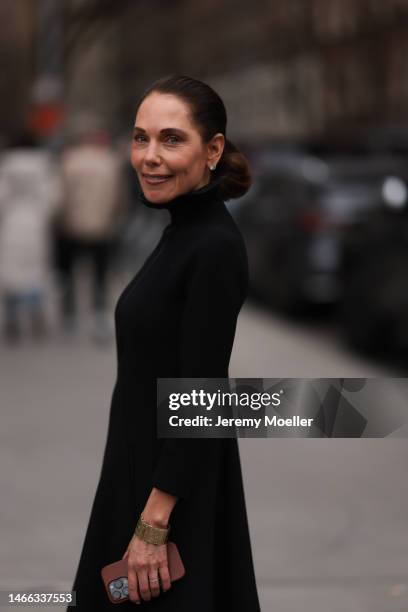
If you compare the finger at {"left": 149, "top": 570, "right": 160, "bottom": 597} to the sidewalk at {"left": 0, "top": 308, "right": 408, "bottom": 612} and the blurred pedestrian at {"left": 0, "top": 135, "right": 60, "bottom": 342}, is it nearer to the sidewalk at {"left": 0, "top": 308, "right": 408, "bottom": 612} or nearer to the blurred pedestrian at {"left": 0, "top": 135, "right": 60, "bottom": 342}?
the sidewalk at {"left": 0, "top": 308, "right": 408, "bottom": 612}

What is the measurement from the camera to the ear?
9.59ft

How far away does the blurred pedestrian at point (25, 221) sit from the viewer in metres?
11.9

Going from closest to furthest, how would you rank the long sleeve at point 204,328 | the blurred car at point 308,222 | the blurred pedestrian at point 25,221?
the long sleeve at point 204,328
the blurred pedestrian at point 25,221
the blurred car at point 308,222

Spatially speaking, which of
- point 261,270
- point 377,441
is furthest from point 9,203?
point 377,441

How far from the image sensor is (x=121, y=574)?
2.91 metres

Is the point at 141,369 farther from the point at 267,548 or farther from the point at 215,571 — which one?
the point at 267,548

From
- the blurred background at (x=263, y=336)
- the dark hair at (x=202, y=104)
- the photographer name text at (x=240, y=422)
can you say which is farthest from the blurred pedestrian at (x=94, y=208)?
the dark hair at (x=202, y=104)

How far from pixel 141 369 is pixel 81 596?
56cm

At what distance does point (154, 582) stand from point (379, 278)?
7.78 metres

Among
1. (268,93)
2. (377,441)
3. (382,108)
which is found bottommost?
(377,441)

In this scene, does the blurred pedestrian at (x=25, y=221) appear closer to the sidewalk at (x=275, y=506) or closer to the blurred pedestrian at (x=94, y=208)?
the blurred pedestrian at (x=94, y=208)

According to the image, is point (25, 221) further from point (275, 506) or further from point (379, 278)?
point (275, 506)

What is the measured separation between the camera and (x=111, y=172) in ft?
39.7

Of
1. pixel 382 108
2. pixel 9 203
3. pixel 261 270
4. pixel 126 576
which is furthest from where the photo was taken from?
pixel 382 108
